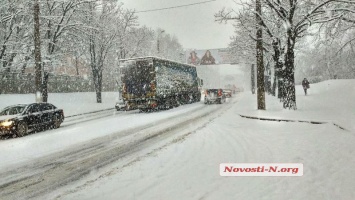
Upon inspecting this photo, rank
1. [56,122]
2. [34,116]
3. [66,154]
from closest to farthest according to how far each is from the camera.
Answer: [66,154] < [34,116] < [56,122]

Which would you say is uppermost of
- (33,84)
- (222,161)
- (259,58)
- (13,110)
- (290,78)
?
(259,58)

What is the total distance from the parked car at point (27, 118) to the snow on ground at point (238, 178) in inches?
314

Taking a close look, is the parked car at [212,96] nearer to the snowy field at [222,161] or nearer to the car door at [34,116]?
the car door at [34,116]

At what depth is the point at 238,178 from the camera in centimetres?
679

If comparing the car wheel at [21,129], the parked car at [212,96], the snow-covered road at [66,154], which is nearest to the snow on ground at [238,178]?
the snow-covered road at [66,154]

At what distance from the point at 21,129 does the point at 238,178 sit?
11907 mm

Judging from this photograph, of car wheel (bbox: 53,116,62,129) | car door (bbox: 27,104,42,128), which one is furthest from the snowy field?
car wheel (bbox: 53,116,62,129)

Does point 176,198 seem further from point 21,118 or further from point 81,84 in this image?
point 81,84

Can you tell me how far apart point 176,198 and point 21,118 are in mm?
12082

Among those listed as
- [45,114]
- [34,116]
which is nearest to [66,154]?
[34,116]

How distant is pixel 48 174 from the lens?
26.8ft

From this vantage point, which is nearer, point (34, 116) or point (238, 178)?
point (238, 178)

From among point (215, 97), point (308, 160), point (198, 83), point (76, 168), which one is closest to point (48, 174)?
point (76, 168)

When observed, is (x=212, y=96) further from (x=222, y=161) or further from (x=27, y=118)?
(x=222, y=161)
